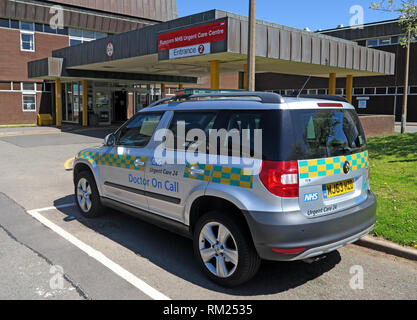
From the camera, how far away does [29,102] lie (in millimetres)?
28750

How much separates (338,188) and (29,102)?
1154 inches

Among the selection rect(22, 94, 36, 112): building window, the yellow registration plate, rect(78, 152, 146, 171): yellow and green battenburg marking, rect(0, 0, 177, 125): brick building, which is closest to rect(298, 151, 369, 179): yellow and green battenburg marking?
the yellow registration plate

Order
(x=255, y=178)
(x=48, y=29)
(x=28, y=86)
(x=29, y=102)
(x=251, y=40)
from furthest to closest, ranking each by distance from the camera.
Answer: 1. (x=48, y=29)
2. (x=29, y=102)
3. (x=28, y=86)
4. (x=251, y=40)
5. (x=255, y=178)

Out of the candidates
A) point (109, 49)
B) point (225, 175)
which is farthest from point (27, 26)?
point (225, 175)

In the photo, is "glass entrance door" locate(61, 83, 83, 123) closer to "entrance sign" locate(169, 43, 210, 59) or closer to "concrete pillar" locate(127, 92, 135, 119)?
"concrete pillar" locate(127, 92, 135, 119)

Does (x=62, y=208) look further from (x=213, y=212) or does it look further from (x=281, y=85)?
(x=281, y=85)

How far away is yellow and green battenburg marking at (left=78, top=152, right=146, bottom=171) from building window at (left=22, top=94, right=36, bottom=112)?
25656 mm

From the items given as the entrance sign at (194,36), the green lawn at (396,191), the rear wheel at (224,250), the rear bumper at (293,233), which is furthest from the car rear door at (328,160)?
the entrance sign at (194,36)

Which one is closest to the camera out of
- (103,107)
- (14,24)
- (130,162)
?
(130,162)

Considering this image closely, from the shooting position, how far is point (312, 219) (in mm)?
3467

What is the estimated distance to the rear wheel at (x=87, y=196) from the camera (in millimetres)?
5754

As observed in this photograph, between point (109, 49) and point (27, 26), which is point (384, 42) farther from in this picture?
point (27, 26)

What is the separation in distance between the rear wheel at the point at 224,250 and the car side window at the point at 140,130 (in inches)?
57.7

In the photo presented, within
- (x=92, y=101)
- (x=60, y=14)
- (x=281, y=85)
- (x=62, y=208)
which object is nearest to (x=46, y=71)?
(x=92, y=101)
